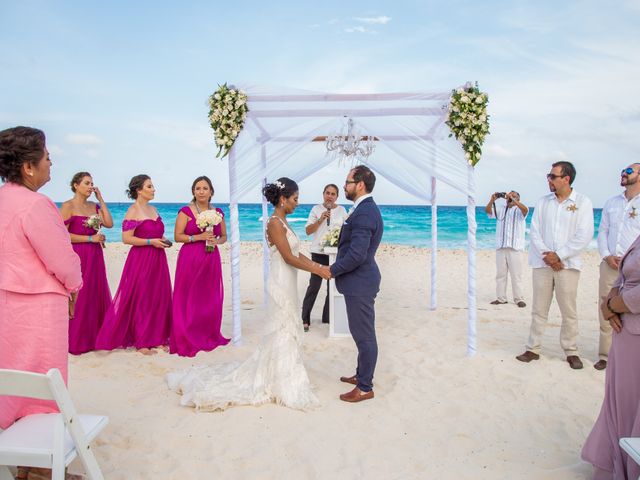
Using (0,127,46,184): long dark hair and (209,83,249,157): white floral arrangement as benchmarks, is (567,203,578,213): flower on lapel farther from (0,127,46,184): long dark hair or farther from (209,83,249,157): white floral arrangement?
(0,127,46,184): long dark hair

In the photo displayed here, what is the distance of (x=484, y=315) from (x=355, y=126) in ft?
12.7

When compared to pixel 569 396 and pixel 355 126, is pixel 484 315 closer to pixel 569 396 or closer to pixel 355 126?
pixel 569 396

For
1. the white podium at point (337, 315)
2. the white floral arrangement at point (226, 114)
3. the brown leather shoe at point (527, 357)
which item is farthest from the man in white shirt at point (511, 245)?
the white floral arrangement at point (226, 114)

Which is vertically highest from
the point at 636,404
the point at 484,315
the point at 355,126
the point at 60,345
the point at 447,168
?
the point at 355,126

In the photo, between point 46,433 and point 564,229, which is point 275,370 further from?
point 564,229

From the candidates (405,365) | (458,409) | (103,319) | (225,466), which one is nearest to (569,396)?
(458,409)

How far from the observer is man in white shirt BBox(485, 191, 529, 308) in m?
8.66

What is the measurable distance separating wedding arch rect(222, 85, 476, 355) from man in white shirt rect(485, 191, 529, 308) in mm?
2924

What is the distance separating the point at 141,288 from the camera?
612cm

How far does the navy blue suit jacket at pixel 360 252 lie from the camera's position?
168 inches

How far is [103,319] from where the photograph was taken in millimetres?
6242

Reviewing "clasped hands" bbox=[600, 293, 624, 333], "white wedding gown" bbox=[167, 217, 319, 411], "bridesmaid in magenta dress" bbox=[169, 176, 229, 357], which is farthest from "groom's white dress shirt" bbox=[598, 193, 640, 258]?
"bridesmaid in magenta dress" bbox=[169, 176, 229, 357]

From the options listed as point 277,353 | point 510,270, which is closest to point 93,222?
point 277,353

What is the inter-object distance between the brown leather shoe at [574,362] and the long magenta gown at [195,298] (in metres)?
4.10
